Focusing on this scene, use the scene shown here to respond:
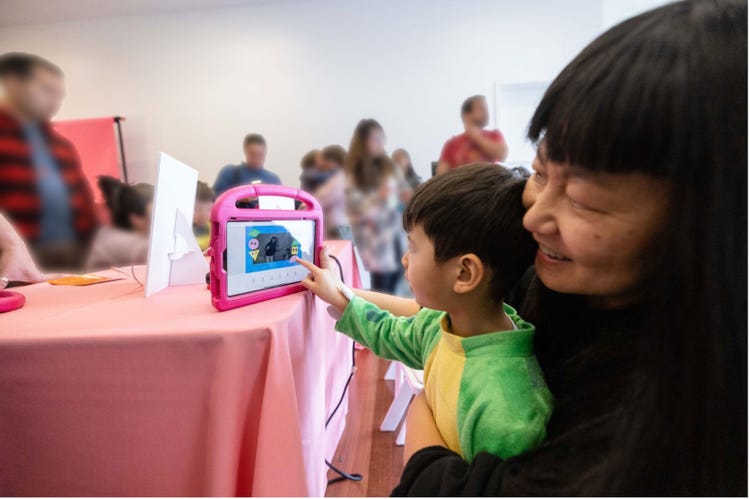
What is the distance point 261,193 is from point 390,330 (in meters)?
0.35

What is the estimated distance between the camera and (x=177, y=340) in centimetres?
50

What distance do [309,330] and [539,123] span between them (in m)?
0.53

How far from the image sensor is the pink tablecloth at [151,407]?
1.63 feet

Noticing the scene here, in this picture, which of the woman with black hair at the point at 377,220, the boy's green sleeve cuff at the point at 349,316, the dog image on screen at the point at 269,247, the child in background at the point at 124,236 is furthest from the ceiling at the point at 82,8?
the boy's green sleeve cuff at the point at 349,316

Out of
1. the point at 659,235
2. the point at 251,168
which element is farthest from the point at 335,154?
the point at 659,235

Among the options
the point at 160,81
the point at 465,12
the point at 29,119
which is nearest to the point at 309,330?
the point at 29,119

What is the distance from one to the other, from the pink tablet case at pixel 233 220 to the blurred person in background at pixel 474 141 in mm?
2179

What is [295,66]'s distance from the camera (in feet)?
9.58

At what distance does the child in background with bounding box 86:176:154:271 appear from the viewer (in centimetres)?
143

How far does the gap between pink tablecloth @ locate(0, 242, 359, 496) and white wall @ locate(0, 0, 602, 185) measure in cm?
262

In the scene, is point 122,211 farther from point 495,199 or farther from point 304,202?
point 495,199

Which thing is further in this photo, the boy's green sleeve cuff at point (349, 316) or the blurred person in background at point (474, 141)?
the blurred person in background at point (474, 141)

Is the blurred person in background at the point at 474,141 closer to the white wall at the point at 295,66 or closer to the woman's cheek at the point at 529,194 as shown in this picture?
the white wall at the point at 295,66

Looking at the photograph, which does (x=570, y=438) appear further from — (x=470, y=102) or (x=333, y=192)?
(x=470, y=102)
